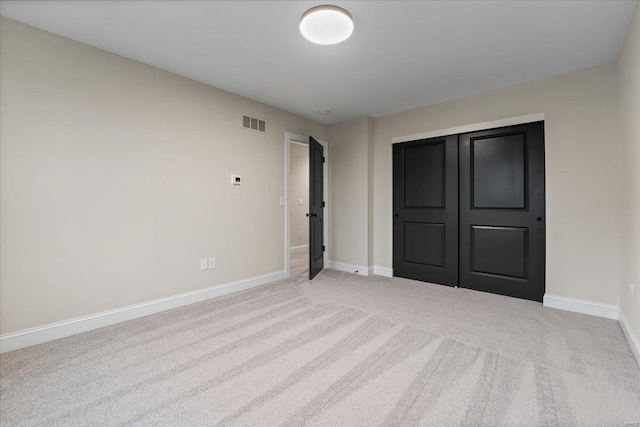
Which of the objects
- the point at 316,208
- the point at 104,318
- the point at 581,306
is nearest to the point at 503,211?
the point at 581,306

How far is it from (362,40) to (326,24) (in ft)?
1.52

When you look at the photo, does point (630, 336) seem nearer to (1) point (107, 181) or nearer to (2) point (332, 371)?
(2) point (332, 371)

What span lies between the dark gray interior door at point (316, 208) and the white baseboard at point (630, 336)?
10.6 ft

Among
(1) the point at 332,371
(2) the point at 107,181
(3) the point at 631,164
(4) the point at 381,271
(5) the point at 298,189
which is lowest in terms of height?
(1) the point at 332,371

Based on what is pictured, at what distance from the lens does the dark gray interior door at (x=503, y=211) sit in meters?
3.23

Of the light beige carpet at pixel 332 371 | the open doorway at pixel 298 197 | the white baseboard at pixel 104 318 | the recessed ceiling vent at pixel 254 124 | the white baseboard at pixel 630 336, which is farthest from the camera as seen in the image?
the open doorway at pixel 298 197

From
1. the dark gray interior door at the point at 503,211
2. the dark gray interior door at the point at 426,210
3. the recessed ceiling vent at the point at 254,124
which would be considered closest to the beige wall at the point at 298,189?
the recessed ceiling vent at the point at 254,124

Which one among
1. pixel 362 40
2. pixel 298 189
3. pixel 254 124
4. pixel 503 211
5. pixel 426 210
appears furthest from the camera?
pixel 298 189

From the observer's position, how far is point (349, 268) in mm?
4766

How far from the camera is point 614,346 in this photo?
2.21 meters

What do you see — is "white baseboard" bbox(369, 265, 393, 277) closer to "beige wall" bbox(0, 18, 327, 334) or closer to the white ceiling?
"beige wall" bbox(0, 18, 327, 334)

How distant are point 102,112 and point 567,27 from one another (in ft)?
13.1

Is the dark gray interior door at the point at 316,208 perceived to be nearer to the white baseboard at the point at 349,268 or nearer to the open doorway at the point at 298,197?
the white baseboard at the point at 349,268

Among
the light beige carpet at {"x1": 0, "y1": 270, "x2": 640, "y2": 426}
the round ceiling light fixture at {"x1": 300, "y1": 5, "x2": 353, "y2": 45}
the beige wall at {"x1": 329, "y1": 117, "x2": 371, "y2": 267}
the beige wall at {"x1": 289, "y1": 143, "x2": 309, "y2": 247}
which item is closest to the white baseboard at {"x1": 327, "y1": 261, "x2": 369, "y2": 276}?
the beige wall at {"x1": 329, "y1": 117, "x2": 371, "y2": 267}
